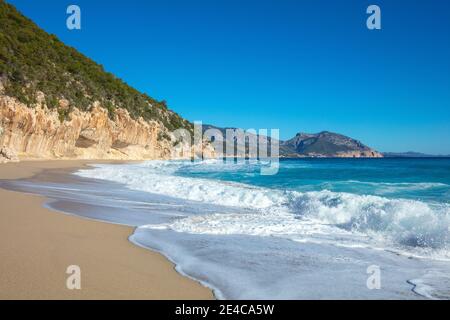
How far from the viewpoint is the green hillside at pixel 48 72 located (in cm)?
3903

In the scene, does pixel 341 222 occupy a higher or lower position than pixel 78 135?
lower

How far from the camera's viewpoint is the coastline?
3771 millimetres

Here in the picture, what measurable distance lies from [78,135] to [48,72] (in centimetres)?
825

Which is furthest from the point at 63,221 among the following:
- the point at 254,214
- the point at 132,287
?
the point at 254,214

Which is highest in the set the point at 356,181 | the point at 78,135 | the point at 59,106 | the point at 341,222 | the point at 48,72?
the point at 48,72

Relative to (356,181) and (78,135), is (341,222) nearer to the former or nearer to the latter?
(356,181)

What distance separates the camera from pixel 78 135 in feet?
155

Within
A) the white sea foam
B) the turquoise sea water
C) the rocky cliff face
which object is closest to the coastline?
the white sea foam

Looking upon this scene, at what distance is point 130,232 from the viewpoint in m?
7.03

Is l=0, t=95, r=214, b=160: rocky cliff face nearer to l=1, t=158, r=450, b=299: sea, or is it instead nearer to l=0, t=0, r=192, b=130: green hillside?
l=0, t=0, r=192, b=130: green hillside

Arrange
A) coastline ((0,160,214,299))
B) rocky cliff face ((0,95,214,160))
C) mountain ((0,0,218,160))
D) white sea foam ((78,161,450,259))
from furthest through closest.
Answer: mountain ((0,0,218,160)), rocky cliff face ((0,95,214,160)), white sea foam ((78,161,450,259)), coastline ((0,160,214,299))

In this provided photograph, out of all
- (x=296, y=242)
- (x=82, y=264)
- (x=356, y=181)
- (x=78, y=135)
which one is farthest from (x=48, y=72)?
(x=82, y=264)

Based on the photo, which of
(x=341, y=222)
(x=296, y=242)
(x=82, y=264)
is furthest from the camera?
(x=341, y=222)
